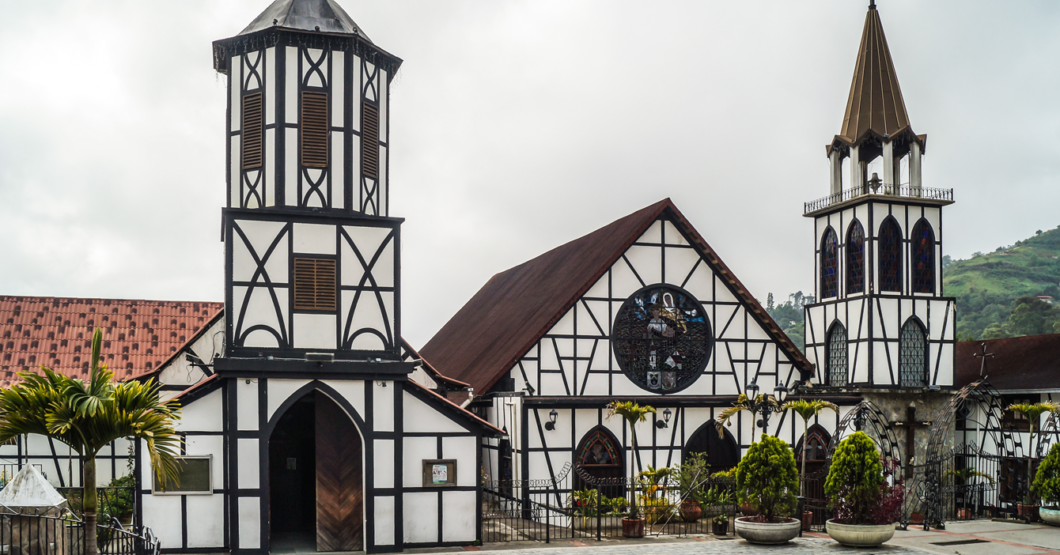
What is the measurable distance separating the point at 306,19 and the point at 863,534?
1515cm

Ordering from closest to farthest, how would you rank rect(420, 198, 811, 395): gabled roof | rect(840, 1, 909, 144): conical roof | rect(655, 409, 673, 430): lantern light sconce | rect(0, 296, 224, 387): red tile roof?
rect(0, 296, 224, 387): red tile roof < rect(655, 409, 673, 430): lantern light sconce < rect(420, 198, 811, 395): gabled roof < rect(840, 1, 909, 144): conical roof

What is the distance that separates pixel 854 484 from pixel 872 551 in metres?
1.34

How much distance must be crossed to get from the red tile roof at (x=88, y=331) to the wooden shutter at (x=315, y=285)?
6.77m

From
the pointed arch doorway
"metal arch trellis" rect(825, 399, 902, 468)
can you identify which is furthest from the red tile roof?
Answer: "metal arch trellis" rect(825, 399, 902, 468)

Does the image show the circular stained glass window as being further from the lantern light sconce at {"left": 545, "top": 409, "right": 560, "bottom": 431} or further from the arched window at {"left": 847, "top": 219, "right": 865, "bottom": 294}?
the arched window at {"left": 847, "top": 219, "right": 865, "bottom": 294}

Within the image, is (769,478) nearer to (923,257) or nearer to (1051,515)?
(1051,515)

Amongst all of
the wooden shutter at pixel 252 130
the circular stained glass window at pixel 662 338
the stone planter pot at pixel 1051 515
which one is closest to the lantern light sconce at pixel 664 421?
the circular stained glass window at pixel 662 338

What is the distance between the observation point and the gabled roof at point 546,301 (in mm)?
25469

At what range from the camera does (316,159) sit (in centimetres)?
1961

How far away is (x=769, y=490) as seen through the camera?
1941 cm

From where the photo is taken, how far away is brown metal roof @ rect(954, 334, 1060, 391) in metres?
31.0

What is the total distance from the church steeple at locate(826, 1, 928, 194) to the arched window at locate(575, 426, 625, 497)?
45.3 ft

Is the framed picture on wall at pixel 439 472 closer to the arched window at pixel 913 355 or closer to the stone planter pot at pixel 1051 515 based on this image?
the stone planter pot at pixel 1051 515

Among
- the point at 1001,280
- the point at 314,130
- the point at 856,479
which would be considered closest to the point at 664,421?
the point at 856,479
